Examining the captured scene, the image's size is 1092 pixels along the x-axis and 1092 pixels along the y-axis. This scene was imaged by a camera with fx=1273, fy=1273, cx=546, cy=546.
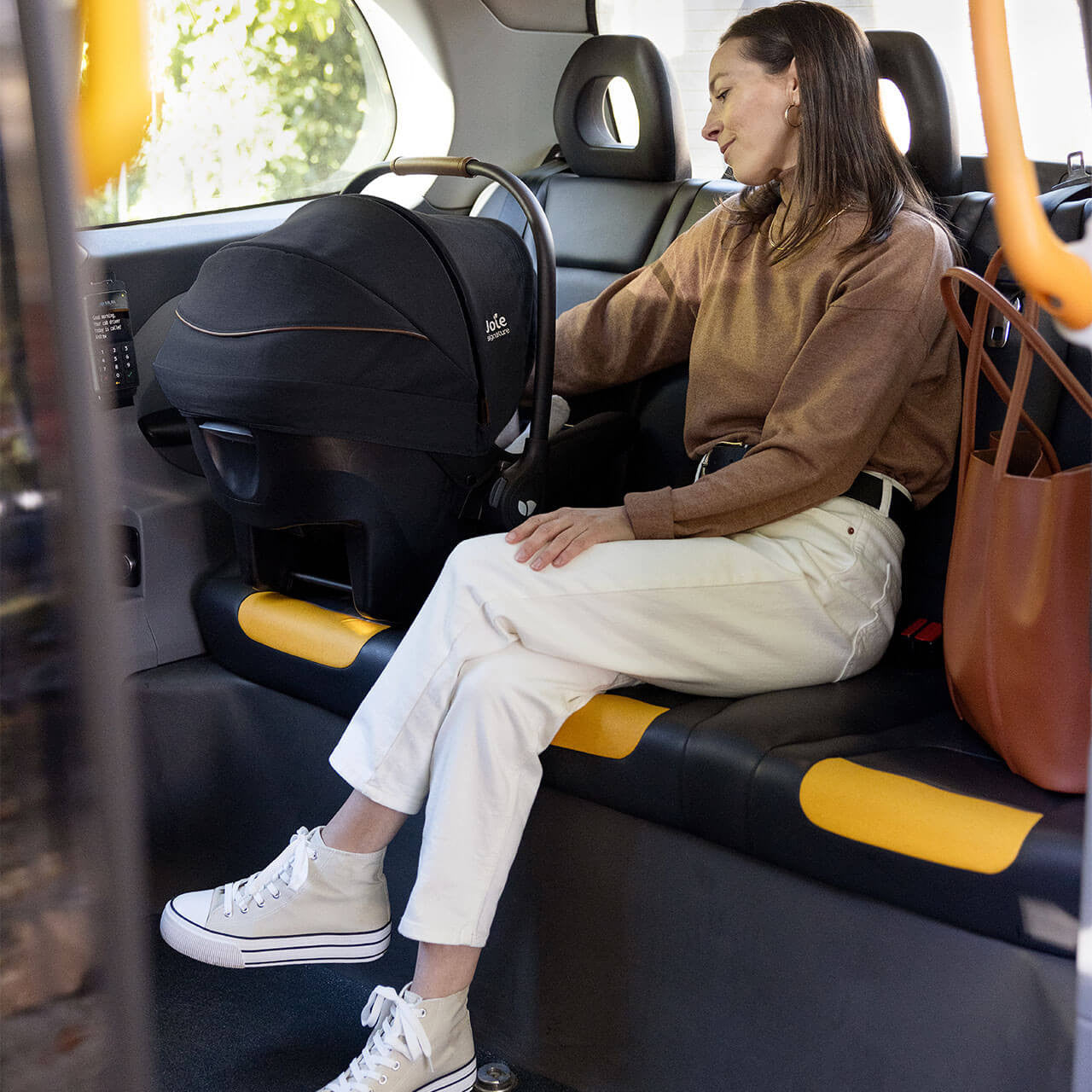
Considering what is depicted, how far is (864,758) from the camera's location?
1442mm

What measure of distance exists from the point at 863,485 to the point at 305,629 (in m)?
0.86

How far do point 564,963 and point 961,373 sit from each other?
999mm

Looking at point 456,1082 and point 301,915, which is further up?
point 301,915

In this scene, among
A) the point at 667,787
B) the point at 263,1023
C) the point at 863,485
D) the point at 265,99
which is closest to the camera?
the point at 667,787

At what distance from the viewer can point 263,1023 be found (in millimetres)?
1834

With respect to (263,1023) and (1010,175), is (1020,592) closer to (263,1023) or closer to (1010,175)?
(1010,175)

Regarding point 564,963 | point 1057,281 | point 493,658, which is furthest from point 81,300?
point 564,963

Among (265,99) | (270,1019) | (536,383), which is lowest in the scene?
(270,1019)

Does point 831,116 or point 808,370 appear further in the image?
point 831,116

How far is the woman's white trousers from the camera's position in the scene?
150cm

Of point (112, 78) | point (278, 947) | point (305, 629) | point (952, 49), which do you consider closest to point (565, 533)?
point (305, 629)

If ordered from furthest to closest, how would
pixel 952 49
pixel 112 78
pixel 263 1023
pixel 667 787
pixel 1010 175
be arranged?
pixel 952 49, pixel 263 1023, pixel 667 787, pixel 1010 175, pixel 112 78

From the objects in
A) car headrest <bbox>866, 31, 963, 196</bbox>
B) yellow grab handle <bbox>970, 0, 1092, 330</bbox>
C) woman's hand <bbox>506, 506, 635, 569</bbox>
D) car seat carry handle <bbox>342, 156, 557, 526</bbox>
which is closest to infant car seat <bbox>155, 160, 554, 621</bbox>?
car seat carry handle <bbox>342, 156, 557, 526</bbox>
